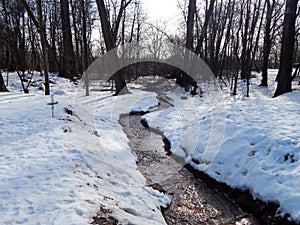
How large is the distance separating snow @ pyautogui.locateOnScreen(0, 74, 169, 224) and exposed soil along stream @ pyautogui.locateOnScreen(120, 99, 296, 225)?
28 cm

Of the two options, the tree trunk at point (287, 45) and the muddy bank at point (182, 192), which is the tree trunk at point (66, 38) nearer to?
the tree trunk at point (287, 45)

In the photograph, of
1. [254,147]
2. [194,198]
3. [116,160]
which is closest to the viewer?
[194,198]

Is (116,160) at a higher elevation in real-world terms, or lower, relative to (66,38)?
lower

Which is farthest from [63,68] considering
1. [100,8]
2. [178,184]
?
[178,184]

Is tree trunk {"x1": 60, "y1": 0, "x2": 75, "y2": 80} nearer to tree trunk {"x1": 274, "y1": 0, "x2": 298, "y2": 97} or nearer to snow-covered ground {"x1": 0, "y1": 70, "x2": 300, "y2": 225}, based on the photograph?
snow-covered ground {"x1": 0, "y1": 70, "x2": 300, "y2": 225}

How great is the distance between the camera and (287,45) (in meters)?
8.45

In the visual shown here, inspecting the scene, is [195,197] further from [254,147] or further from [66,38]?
[66,38]

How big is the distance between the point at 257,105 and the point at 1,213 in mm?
6890

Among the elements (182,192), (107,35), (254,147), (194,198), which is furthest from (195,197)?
(107,35)

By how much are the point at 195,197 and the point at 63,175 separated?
230 cm

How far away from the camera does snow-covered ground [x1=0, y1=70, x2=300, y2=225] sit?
2.99 m

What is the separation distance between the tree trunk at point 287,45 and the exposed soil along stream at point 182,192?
16.2 feet

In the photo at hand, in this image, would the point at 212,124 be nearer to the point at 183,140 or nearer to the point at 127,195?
the point at 183,140

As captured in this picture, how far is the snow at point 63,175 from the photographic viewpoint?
279 centimetres
